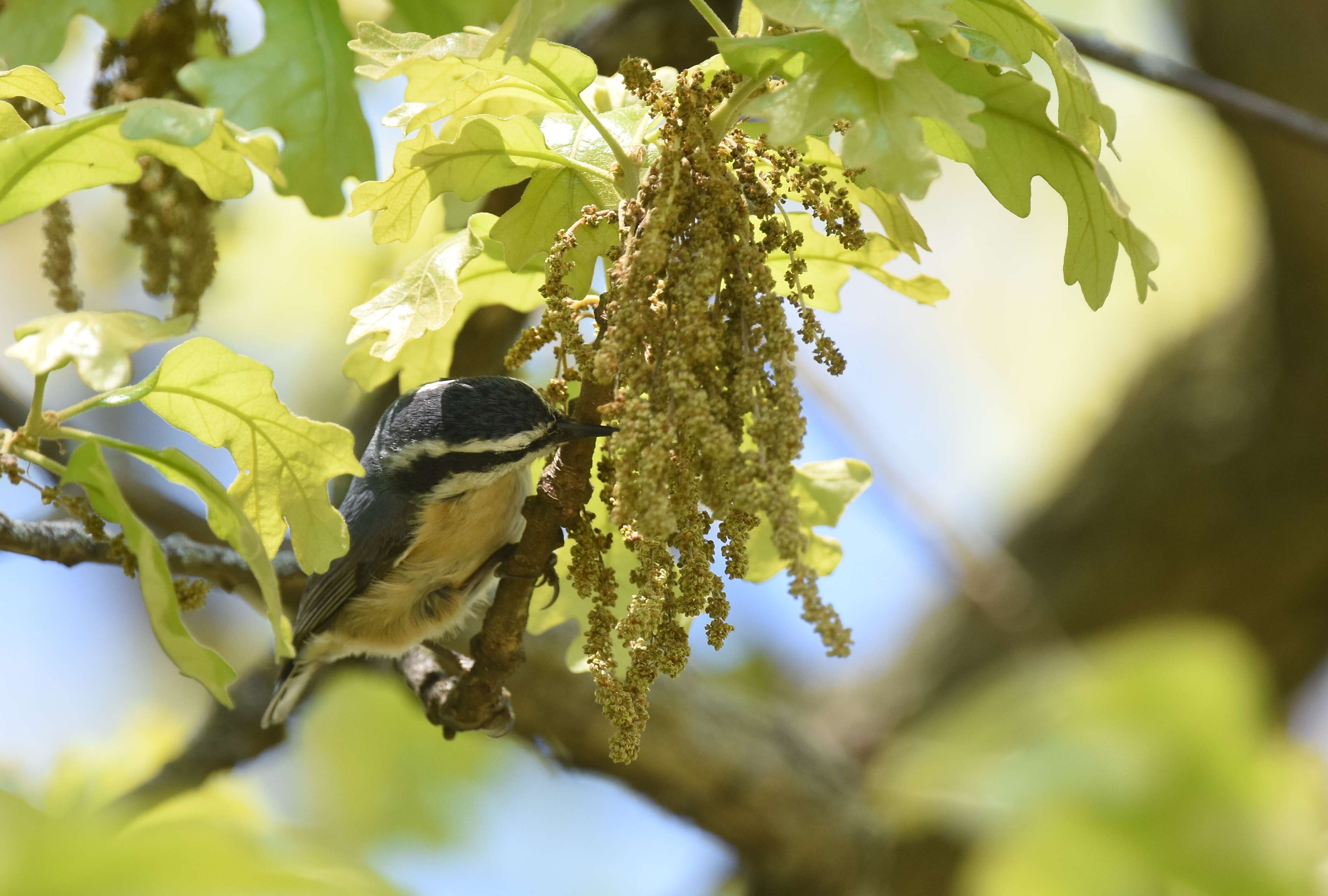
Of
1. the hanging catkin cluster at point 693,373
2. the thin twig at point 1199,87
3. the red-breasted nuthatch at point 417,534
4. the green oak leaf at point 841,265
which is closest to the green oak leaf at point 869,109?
the hanging catkin cluster at point 693,373

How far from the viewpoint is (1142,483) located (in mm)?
5465

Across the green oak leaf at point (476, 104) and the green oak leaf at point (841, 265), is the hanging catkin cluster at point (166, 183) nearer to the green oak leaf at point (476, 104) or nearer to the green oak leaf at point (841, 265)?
the green oak leaf at point (476, 104)

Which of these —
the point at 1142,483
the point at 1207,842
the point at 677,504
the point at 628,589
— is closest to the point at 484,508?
the point at 628,589

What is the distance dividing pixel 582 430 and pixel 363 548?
1.28 m

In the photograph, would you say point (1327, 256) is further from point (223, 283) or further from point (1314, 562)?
point (223, 283)

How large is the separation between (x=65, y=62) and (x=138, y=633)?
3072mm

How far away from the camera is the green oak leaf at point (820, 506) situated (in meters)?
1.98

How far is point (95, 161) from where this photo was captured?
56.4 inches

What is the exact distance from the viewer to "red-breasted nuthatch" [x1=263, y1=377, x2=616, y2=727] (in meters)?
2.47

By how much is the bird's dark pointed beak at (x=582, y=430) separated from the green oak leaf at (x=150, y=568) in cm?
59

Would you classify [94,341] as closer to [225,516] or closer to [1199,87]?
[225,516]

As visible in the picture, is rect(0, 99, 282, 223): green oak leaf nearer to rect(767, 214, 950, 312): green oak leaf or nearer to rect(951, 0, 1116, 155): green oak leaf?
rect(767, 214, 950, 312): green oak leaf

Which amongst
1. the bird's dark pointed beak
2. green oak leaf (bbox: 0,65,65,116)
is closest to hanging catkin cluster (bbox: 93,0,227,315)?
green oak leaf (bbox: 0,65,65,116)

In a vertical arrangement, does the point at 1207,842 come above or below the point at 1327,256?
below
